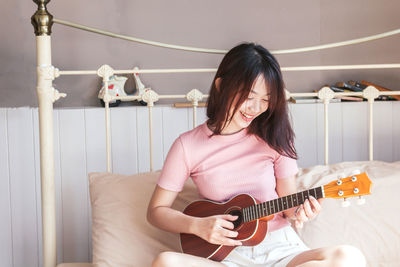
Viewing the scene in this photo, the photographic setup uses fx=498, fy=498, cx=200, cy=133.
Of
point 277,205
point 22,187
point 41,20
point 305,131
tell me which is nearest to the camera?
point 277,205

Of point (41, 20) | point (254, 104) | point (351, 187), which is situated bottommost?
point (351, 187)

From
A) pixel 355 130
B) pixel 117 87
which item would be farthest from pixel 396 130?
pixel 117 87

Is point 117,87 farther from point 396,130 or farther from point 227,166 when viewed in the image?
point 396,130

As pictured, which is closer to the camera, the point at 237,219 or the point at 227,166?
the point at 237,219

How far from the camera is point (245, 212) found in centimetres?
123

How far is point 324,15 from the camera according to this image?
8.29ft

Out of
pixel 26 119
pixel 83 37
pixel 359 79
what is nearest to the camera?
pixel 26 119

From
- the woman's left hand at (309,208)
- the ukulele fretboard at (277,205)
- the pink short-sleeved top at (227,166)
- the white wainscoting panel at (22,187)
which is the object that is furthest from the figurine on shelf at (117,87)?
the woman's left hand at (309,208)

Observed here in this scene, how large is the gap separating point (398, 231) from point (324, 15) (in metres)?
1.37

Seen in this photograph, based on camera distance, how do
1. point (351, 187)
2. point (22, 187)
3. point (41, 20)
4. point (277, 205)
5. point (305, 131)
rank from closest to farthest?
point (351, 187), point (277, 205), point (41, 20), point (22, 187), point (305, 131)

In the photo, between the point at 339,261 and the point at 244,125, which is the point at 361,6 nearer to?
the point at 244,125

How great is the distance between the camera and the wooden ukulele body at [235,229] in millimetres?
1230

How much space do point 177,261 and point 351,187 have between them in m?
0.42

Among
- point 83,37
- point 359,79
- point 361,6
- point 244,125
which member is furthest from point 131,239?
point 361,6
